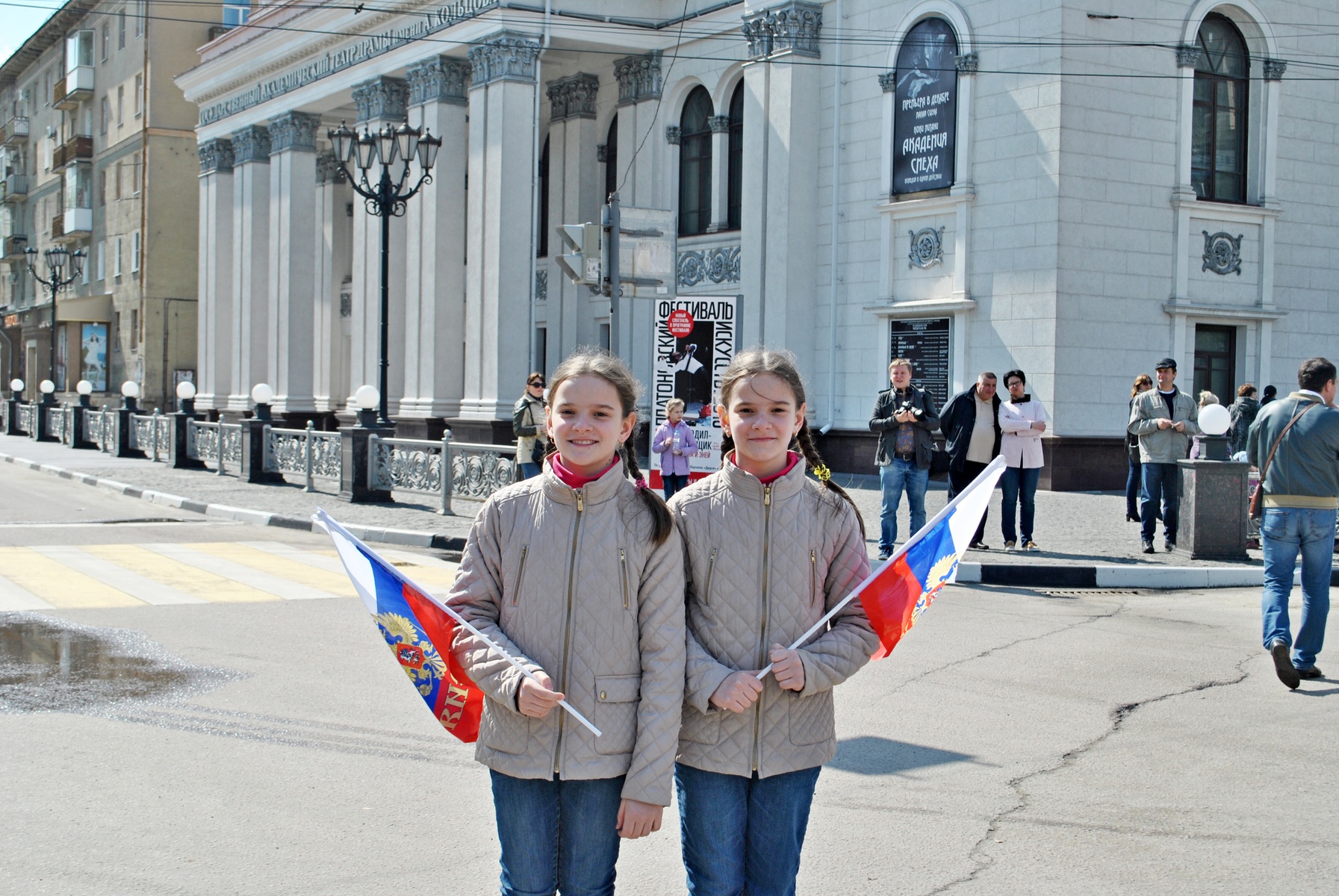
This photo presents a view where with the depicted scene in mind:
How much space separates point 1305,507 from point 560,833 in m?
5.88

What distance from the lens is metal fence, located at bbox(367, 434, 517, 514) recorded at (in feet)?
57.3

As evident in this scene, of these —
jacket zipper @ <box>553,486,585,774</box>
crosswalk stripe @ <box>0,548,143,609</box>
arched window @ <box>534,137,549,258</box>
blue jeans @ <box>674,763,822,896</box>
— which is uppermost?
arched window @ <box>534,137,549,258</box>

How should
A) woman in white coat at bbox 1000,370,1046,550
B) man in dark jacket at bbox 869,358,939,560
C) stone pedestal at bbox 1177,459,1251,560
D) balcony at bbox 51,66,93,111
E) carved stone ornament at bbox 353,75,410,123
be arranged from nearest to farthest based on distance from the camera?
man in dark jacket at bbox 869,358,939,560 < stone pedestal at bbox 1177,459,1251,560 < woman in white coat at bbox 1000,370,1046,550 < carved stone ornament at bbox 353,75,410,123 < balcony at bbox 51,66,93,111

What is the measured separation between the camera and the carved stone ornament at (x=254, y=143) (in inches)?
1448

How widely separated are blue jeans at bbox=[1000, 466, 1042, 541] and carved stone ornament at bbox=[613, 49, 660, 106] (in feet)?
52.9

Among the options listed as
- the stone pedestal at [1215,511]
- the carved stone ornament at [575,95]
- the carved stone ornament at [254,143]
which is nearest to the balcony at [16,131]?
the carved stone ornament at [254,143]

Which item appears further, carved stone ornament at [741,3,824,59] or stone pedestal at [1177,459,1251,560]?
carved stone ornament at [741,3,824,59]

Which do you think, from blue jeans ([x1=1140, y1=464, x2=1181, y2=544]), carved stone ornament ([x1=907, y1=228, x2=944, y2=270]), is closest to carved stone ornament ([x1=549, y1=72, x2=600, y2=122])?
carved stone ornament ([x1=907, y1=228, x2=944, y2=270])

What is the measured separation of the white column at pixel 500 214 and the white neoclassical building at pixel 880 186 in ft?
0.19

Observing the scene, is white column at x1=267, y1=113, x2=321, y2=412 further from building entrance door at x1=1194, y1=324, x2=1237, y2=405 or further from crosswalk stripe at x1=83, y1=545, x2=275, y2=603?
building entrance door at x1=1194, y1=324, x2=1237, y2=405

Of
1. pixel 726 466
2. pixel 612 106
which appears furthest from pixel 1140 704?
pixel 612 106

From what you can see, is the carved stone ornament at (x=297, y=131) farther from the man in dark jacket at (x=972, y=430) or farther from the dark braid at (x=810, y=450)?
the dark braid at (x=810, y=450)

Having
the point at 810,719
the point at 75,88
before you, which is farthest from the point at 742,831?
the point at 75,88

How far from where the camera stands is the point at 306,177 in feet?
114
